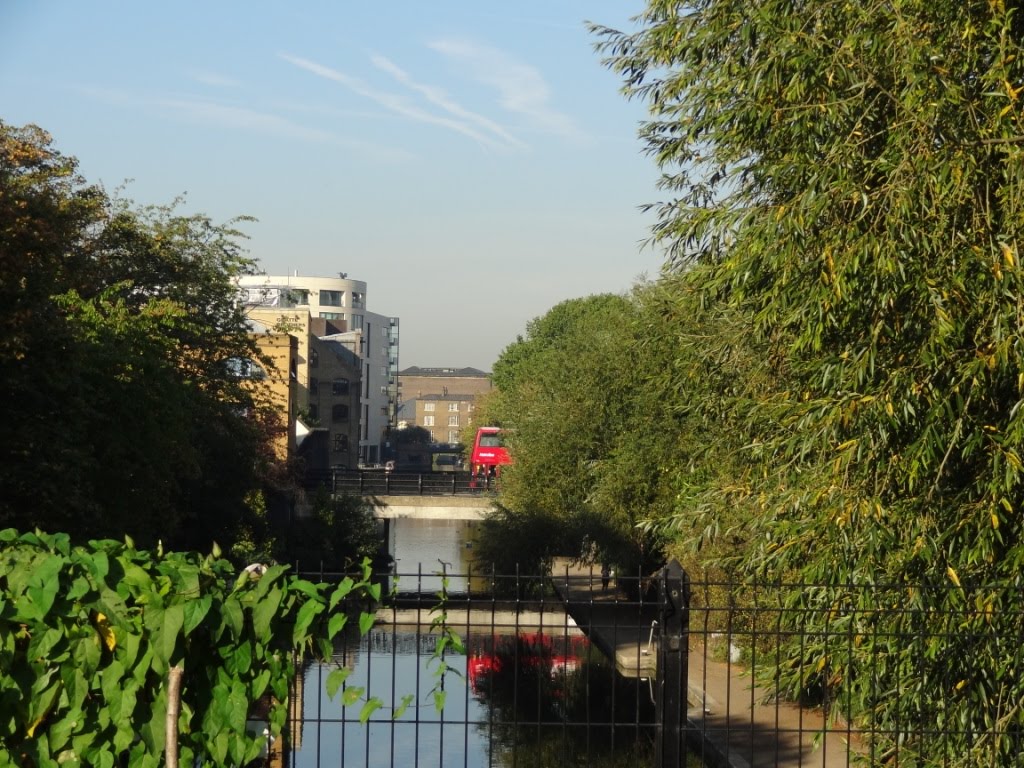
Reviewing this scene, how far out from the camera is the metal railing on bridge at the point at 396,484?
1706 inches

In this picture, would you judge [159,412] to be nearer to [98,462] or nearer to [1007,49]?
[98,462]

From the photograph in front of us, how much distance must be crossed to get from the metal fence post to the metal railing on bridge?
36977 millimetres

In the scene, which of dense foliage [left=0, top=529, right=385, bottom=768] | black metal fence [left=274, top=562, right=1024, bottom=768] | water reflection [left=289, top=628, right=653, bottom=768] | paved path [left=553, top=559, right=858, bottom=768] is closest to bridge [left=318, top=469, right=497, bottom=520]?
paved path [left=553, top=559, right=858, bottom=768]

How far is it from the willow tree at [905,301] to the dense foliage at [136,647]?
3786 millimetres

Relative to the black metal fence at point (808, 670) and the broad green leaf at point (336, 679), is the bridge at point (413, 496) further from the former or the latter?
the broad green leaf at point (336, 679)

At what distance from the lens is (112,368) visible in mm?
21188

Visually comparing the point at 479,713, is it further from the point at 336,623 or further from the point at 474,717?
the point at 336,623

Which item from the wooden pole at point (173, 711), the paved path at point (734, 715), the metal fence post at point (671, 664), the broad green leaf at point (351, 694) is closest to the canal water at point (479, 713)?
the paved path at point (734, 715)

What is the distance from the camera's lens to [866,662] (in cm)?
769

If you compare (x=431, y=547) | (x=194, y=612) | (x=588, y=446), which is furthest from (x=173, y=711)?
(x=431, y=547)

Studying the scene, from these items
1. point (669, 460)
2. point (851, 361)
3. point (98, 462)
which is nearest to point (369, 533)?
point (669, 460)

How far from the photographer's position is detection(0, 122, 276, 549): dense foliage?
1680 cm

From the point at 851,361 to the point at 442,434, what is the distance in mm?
157315

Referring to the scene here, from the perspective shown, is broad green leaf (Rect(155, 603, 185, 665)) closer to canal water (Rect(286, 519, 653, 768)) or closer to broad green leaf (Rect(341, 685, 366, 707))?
Answer: broad green leaf (Rect(341, 685, 366, 707))
